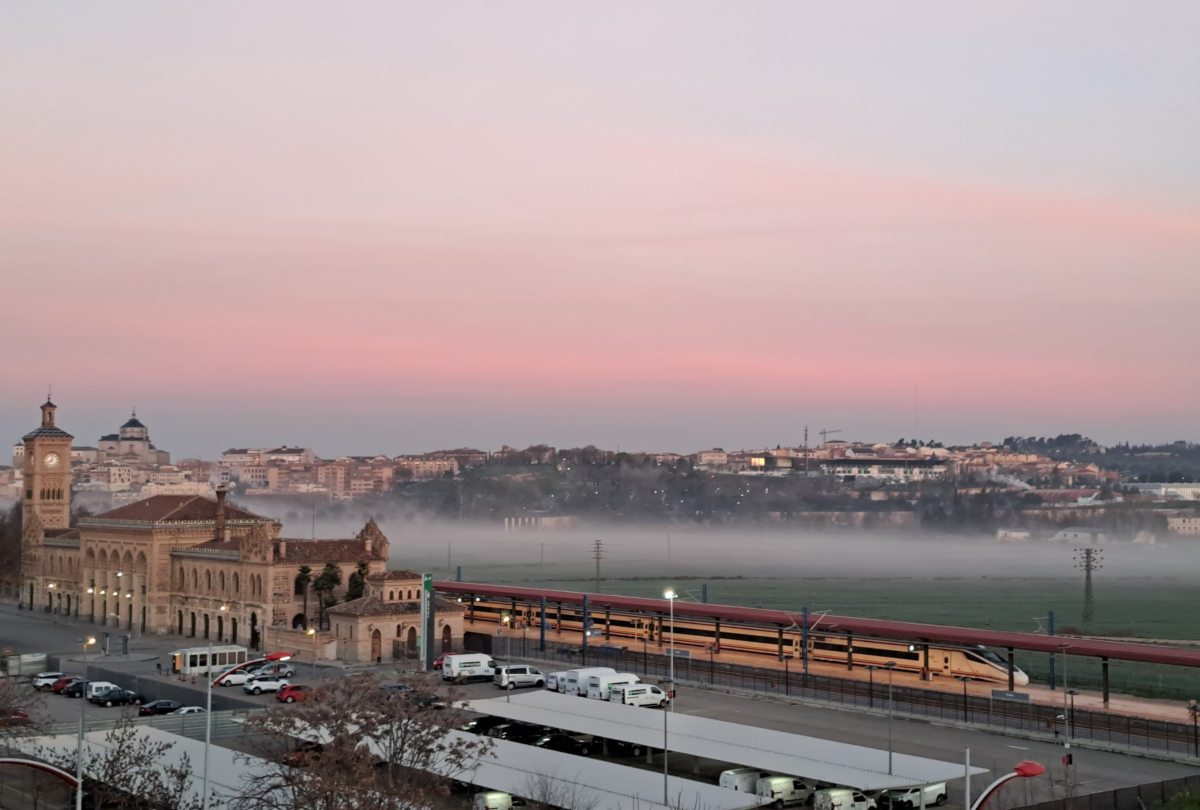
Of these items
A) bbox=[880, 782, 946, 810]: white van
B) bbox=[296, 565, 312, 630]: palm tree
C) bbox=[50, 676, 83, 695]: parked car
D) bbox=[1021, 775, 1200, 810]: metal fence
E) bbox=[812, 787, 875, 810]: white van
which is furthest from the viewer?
bbox=[296, 565, 312, 630]: palm tree

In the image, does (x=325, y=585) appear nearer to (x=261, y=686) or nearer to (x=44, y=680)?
(x=44, y=680)

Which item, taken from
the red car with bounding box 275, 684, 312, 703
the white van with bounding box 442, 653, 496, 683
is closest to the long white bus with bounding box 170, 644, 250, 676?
the red car with bounding box 275, 684, 312, 703

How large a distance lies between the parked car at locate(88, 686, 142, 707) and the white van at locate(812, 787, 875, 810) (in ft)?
96.0

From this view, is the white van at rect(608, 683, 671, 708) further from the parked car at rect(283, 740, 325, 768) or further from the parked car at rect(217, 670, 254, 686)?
the parked car at rect(283, 740, 325, 768)

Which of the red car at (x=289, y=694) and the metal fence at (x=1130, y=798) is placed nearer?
the metal fence at (x=1130, y=798)

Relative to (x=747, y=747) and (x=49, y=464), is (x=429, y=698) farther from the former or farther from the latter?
(x=49, y=464)

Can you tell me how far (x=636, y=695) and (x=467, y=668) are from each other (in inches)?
357

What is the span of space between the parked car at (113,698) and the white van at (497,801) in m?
23.7

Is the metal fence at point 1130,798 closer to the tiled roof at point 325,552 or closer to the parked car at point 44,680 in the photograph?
the parked car at point 44,680

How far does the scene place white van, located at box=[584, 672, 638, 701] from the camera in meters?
50.1

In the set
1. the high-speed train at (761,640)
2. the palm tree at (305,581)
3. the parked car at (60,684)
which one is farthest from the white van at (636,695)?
the palm tree at (305,581)

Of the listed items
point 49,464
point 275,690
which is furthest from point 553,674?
point 49,464

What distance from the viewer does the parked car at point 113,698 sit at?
172 feet

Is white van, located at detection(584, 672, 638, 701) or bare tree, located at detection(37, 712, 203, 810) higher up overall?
bare tree, located at detection(37, 712, 203, 810)
